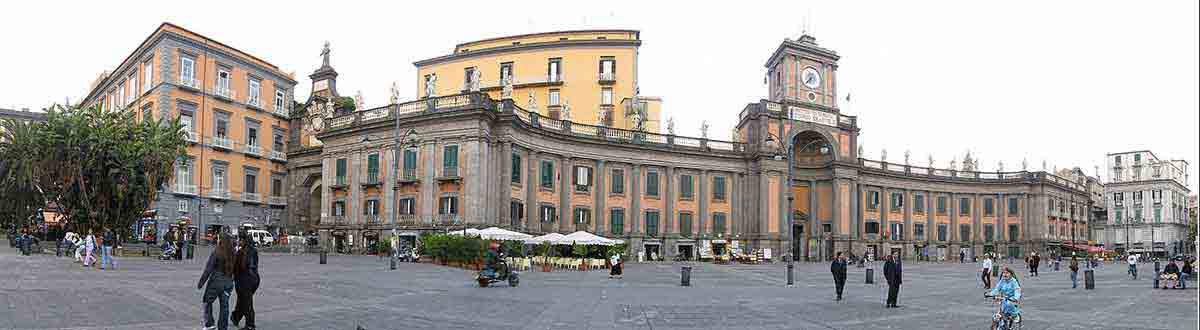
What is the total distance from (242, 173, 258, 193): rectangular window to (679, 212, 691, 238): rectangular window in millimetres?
29520

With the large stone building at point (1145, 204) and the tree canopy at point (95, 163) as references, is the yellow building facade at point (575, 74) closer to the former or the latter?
the tree canopy at point (95, 163)

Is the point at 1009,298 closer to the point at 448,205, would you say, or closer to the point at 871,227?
the point at 448,205

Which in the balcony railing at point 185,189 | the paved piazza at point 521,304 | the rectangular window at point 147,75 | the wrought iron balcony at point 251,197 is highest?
the rectangular window at point 147,75

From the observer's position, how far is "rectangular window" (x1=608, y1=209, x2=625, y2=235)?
2240 inches

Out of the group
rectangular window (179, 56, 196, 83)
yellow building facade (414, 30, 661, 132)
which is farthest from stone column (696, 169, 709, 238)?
rectangular window (179, 56, 196, 83)

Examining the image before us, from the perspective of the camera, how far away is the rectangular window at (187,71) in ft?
171

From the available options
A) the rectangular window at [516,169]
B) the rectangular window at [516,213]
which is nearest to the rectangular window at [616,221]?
the rectangular window at [516,213]

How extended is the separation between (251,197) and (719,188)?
32742 mm

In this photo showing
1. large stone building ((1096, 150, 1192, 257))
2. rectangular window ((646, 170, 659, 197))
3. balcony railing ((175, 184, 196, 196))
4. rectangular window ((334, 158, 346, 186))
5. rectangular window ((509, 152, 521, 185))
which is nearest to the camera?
rectangular window ((509, 152, 521, 185))

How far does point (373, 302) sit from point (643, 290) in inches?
369

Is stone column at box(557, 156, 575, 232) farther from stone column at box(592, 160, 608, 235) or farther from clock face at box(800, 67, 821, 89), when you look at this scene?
clock face at box(800, 67, 821, 89)

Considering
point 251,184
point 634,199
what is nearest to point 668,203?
point 634,199

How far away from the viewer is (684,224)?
60281 mm

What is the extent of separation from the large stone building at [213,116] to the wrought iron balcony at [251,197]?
0.22 ft
